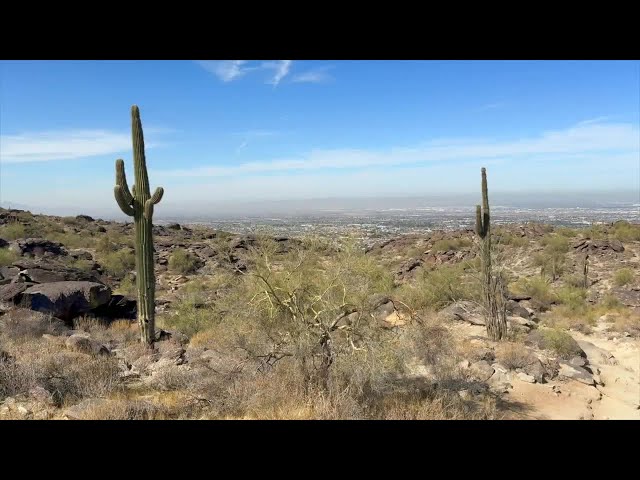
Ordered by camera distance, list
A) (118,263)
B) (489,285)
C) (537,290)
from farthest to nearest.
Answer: (118,263), (537,290), (489,285)

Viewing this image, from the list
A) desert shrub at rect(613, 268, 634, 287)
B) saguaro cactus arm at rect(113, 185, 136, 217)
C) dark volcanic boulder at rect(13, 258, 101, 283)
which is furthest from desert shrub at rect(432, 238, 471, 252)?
saguaro cactus arm at rect(113, 185, 136, 217)

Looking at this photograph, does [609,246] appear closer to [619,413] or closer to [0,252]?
[619,413]

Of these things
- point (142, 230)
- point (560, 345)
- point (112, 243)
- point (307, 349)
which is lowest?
point (560, 345)

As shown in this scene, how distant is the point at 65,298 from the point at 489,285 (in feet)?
39.1

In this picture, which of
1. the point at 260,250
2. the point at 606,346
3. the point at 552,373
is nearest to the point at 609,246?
the point at 606,346

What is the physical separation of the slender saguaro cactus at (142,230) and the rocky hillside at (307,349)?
2.47ft

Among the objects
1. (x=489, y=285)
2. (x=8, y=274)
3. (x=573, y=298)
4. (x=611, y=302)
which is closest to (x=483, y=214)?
(x=489, y=285)

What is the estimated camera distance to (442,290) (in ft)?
52.6

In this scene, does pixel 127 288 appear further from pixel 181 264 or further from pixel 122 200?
pixel 122 200

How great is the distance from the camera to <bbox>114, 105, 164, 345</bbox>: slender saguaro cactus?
31.8 ft

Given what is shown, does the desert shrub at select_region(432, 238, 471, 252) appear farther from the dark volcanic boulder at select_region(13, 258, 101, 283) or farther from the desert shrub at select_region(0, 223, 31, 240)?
the desert shrub at select_region(0, 223, 31, 240)
